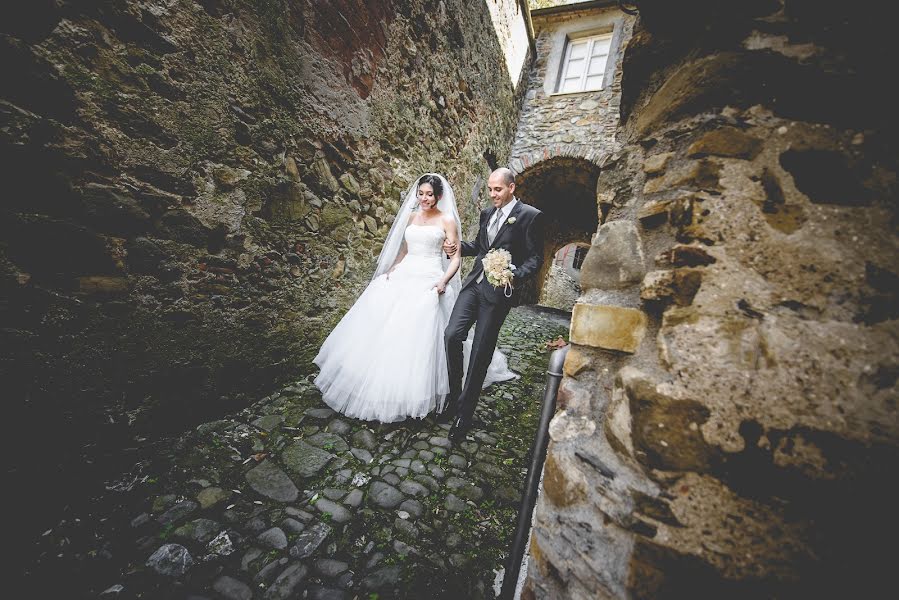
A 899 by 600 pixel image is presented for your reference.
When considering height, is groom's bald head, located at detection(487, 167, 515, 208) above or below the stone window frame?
below

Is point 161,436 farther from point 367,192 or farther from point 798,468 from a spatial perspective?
point 798,468

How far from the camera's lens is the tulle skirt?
2510mm

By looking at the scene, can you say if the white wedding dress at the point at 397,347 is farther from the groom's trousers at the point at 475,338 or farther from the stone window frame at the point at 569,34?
the stone window frame at the point at 569,34

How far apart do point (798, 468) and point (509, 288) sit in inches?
75.9

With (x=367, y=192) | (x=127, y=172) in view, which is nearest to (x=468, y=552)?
(x=127, y=172)

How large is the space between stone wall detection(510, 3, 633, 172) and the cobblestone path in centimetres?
676

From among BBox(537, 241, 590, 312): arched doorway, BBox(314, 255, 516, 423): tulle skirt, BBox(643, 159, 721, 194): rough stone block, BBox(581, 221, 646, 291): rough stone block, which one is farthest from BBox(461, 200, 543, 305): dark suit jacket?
BBox(537, 241, 590, 312): arched doorway

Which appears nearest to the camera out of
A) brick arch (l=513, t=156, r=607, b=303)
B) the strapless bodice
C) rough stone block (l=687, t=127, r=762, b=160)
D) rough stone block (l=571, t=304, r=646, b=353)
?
rough stone block (l=687, t=127, r=762, b=160)

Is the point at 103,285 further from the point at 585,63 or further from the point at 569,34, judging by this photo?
the point at 569,34

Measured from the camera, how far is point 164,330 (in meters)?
1.96

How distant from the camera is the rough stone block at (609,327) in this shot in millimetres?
937

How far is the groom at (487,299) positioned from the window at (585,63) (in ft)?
21.1

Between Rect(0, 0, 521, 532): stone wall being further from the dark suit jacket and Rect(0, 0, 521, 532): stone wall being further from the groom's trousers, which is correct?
the dark suit jacket

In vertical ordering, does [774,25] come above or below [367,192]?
below
